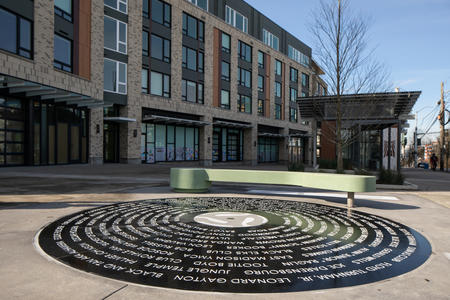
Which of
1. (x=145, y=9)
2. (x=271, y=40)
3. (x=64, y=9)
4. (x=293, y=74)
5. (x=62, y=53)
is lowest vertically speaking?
(x=62, y=53)

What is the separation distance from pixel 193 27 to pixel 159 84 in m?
7.65

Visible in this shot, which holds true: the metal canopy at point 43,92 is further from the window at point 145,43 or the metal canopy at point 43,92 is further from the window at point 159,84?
the window at point 145,43

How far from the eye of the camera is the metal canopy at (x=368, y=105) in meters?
17.9

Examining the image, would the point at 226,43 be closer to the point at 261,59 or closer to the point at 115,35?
the point at 261,59

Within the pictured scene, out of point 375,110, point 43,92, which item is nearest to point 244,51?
point 375,110

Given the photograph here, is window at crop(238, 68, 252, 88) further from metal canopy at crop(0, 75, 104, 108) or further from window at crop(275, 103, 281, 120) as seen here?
metal canopy at crop(0, 75, 104, 108)

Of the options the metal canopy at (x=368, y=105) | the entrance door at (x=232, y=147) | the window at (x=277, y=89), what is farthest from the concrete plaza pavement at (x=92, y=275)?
the window at (x=277, y=89)

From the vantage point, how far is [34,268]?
3.70 m

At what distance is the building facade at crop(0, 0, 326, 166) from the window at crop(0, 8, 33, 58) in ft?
0.18

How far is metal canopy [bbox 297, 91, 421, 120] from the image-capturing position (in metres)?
17.9

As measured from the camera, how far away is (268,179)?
31.9 feet

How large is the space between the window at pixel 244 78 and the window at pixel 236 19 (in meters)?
5.06

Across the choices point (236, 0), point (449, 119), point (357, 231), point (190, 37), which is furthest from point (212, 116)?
point (357, 231)

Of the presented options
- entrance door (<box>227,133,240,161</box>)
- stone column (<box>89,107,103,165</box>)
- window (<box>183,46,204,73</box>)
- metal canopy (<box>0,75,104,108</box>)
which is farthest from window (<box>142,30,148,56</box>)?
entrance door (<box>227,133,240,161</box>)
